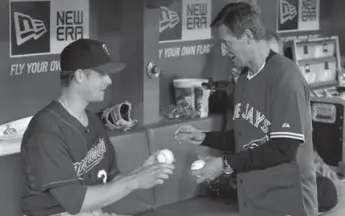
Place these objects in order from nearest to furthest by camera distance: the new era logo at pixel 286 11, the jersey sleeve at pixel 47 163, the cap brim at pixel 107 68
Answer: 1. the jersey sleeve at pixel 47 163
2. the cap brim at pixel 107 68
3. the new era logo at pixel 286 11

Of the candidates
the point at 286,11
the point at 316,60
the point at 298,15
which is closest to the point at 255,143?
the point at 316,60

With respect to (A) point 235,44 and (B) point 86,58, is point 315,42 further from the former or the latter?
(B) point 86,58

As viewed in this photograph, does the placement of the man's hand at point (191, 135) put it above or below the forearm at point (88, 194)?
above

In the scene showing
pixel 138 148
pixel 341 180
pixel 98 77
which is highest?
pixel 98 77

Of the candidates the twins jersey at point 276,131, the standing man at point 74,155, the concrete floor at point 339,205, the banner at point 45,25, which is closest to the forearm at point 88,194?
the standing man at point 74,155

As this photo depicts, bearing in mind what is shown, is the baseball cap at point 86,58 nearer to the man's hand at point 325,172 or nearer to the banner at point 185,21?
the banner at point 185,21

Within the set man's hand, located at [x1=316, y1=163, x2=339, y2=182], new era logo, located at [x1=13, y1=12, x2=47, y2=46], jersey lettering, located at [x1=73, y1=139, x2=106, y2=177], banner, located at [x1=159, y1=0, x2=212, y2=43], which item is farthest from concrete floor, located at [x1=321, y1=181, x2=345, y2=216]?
new era logo, located at [x1=13, y1=12, x2=47, y2=46]

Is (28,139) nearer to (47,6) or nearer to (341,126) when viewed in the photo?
(47,6)

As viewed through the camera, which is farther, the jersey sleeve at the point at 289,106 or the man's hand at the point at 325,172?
the man's hand at the point at 325,172

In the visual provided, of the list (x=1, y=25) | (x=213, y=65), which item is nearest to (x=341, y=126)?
(x=213, y=65)

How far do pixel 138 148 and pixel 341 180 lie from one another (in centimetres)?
160

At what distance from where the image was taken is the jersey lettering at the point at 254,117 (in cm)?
292

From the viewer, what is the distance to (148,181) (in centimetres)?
284

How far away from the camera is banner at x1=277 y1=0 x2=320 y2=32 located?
5844mm
